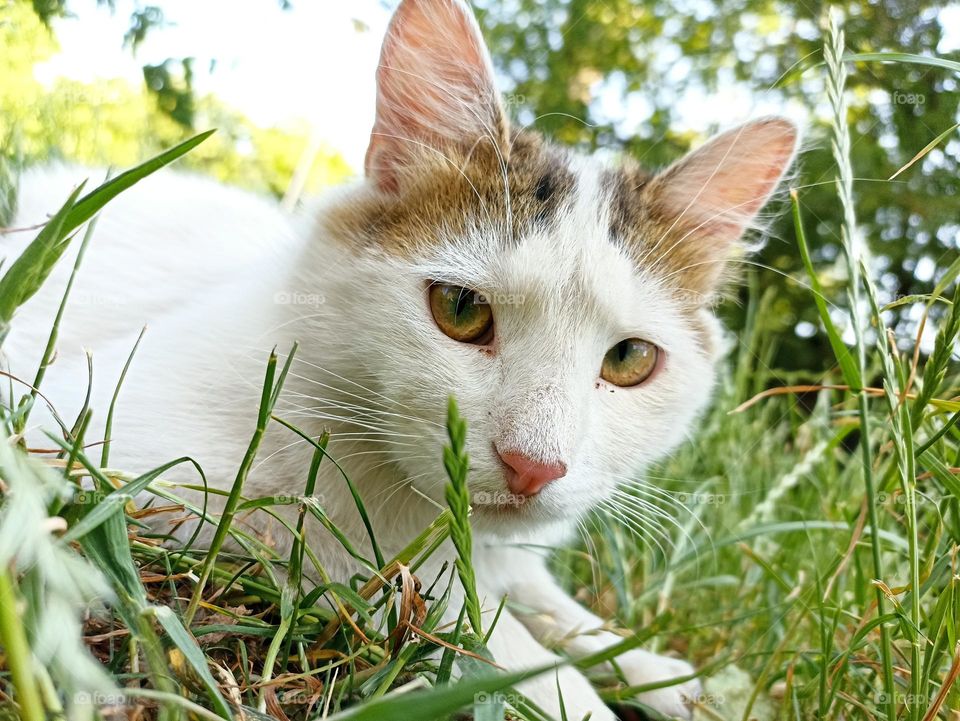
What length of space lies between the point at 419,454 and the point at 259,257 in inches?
34.7

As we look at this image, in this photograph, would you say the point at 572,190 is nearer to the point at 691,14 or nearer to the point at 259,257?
the point at 259,257

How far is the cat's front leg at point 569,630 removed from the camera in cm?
151

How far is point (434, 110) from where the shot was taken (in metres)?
1.58

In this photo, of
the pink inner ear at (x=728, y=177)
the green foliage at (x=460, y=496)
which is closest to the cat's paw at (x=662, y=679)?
the green foliage at (x=460, y=496)

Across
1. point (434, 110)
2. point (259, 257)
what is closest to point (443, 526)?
point (434, 110)

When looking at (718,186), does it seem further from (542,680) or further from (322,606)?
(322,606)

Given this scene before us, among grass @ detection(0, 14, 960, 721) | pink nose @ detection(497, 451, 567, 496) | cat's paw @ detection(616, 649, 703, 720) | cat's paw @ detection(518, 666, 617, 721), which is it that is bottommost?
cat's paw @ detection(616, 649, 703, 720)

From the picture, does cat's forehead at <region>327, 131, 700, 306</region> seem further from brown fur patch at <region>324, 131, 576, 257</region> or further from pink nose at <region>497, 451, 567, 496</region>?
pink nose at <region>497, 451, 567, 496</region>

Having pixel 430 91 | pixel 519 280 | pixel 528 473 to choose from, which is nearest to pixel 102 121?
pixel 430 91

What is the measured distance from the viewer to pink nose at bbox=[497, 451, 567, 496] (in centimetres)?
116

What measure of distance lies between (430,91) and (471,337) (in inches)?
23.9

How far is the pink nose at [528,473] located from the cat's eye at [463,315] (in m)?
0.27

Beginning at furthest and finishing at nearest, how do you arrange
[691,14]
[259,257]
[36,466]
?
[691,14] → [259,257] → [36,466]

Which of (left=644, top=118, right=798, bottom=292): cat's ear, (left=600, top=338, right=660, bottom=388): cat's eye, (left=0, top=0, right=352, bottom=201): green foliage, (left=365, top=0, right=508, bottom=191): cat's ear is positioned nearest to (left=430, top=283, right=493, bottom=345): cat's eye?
(left=600, top=338, right=660, bottom=388): cat's eye
